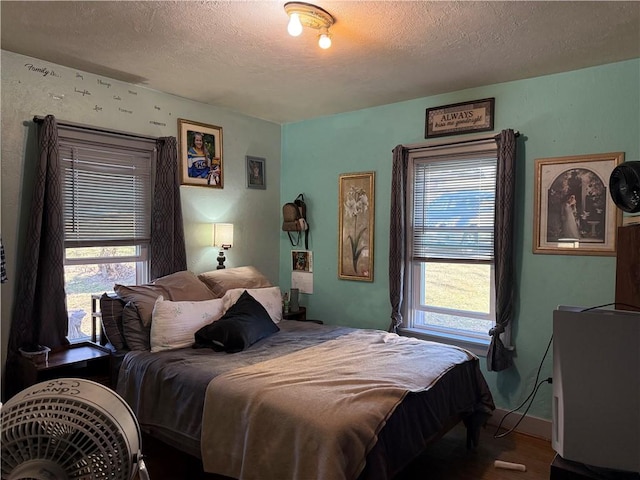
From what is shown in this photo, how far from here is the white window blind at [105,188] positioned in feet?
10.1

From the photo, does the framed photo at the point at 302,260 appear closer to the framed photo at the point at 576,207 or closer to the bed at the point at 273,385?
the bed at the point at 273,385

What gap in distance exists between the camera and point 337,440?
1780mm

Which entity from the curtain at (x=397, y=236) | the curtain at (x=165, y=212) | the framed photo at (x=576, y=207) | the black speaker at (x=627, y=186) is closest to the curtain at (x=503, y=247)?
the framed photo at (x=576, y=207)

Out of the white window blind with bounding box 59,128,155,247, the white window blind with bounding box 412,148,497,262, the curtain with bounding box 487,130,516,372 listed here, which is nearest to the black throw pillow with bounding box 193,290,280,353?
the white window blind with bounding box 59,128,155,247

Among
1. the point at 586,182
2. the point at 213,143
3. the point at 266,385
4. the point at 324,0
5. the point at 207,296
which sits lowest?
the point at 266,385

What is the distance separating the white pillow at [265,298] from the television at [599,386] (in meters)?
2.18

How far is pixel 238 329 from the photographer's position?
283cm

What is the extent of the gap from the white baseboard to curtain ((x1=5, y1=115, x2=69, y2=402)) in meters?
3.11

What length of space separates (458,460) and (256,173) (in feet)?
9.69

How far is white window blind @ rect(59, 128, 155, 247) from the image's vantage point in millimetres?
3092

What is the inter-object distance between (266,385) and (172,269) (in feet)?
5.59

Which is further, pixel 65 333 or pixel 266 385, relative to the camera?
pixel 65 333

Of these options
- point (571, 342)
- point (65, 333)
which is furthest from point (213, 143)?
point (571, 342)

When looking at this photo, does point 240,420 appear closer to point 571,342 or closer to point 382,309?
point 571,342
